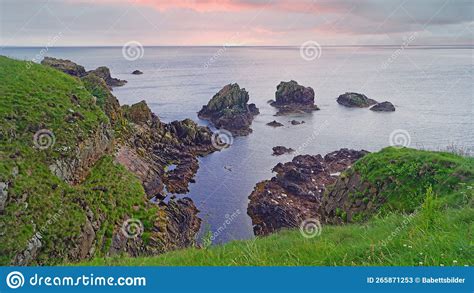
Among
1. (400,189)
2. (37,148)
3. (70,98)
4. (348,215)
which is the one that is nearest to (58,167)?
(37,148)

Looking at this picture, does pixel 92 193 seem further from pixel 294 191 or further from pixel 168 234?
pixel 294 191

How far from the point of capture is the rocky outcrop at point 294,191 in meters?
37.1

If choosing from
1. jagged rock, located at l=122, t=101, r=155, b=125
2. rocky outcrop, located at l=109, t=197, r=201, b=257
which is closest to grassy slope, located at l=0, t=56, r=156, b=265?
rocky outcrop, located at l=109, t=197, r=201, b=257

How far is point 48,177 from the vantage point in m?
24.3

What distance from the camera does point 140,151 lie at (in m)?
45.4

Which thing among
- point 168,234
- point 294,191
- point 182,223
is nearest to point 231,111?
point 294,191

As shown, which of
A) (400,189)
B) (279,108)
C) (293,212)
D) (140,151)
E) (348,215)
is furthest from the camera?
(279,108)

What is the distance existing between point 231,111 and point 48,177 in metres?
53.0

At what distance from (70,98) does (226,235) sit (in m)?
18.7

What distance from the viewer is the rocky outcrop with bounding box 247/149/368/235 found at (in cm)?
3706

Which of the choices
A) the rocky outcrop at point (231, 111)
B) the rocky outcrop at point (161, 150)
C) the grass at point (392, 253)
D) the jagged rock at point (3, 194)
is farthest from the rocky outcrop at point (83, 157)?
the rocky outcrop at point (231, 111)

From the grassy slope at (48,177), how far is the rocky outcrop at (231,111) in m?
37.5

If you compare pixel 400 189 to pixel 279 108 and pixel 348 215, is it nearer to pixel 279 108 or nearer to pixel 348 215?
pixel 348 215

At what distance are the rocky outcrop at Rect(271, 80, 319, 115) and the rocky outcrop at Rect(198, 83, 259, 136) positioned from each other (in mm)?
9060
